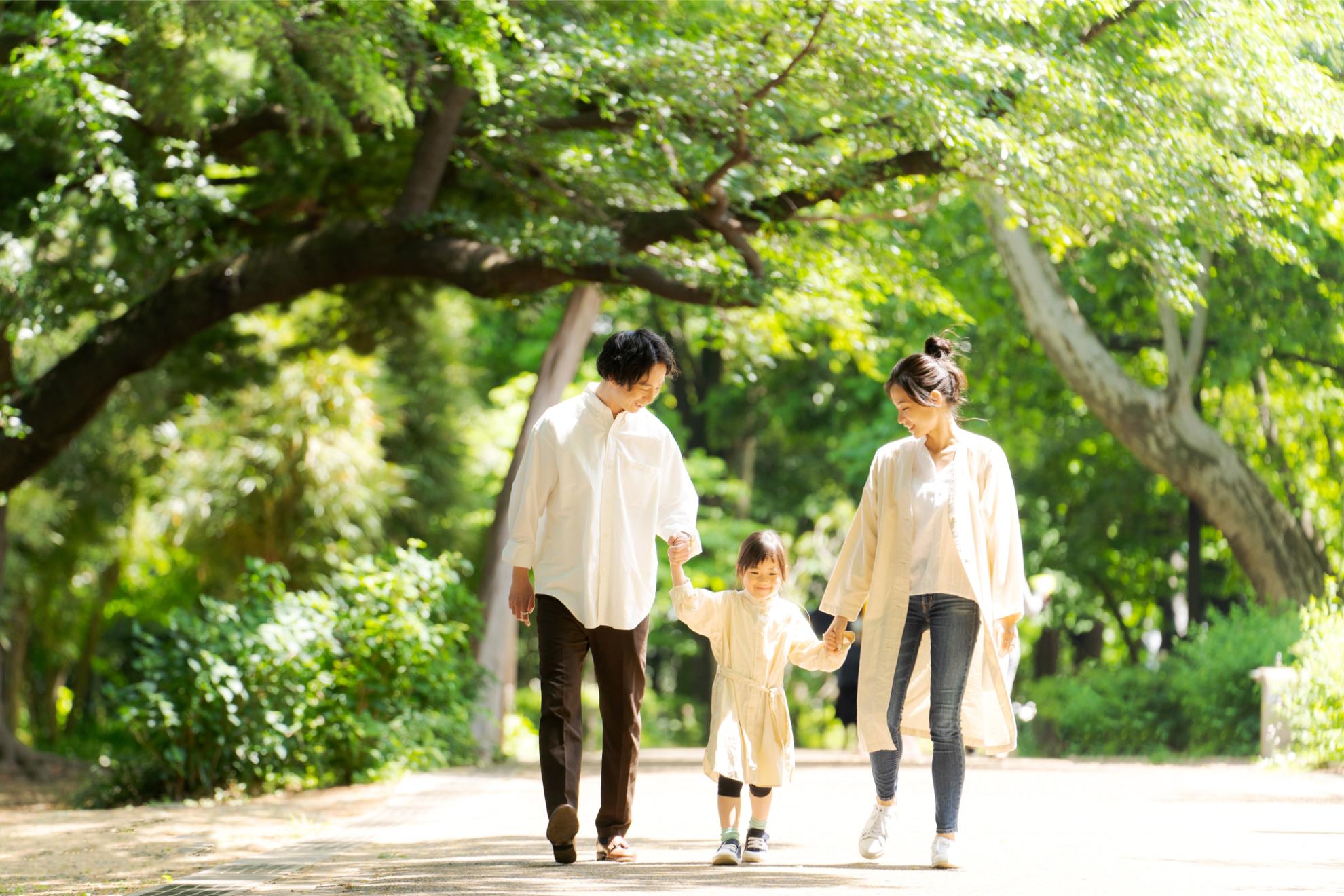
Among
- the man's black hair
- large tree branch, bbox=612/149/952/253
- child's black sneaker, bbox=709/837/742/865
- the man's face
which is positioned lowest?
child's black sneaker, bbox=709/837/742/865

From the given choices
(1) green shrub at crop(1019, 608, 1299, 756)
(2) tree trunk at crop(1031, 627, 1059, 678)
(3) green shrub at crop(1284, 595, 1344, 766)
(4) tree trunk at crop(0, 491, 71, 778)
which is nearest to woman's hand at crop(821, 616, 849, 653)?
(3) green shrub at crop(1284, 595, 1344, 766)

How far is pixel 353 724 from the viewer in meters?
9.94

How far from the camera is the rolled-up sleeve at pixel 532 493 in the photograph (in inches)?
228

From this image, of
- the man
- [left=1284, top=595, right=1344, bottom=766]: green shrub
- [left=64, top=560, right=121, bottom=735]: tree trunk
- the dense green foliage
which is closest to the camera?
the man

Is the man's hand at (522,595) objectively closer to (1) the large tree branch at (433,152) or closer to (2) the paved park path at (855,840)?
(2) the paved park path at (855,840)

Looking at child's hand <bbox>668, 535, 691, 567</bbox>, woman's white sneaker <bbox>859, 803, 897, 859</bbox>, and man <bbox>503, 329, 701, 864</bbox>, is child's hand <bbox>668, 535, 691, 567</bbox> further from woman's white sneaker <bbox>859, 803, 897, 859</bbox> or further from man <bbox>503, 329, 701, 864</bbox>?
woman's white sneaker <bbox>859, 803, 897, 859</bbox>

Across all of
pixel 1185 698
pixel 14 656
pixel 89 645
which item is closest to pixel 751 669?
pixel 1185 698

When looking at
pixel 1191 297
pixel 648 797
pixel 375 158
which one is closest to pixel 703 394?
pixel 375 158

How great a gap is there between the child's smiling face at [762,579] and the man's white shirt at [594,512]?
24 cm

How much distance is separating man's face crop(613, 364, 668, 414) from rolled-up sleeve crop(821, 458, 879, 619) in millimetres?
886

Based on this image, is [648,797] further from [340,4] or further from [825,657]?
[340,4]

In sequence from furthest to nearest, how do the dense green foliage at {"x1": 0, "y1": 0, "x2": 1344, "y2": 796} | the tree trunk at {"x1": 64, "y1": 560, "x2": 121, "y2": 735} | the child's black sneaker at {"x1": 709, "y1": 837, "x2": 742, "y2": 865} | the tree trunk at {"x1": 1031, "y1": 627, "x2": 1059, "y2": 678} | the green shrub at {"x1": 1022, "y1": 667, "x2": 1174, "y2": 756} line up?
1. the tree trunk at {"x1": 64, "y1": 560, "x2": 121, "y2": 735}
2. the tree trunk at {"x1": 1031, "y1": 627, "x2": 1059, "y2": 678}
3. the green shrub at {"x1": 1022, "y1": 667, "x2": 1174, "y2": 756}
4. the dense green foliage at {"x1": 0, "y1": 0, "x2": 1344, "y2": 796}
5. the child's black sneaker at {"x1": 709, "y1": 837, "x2": 742, "y2": 865}

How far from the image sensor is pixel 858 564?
5824mm

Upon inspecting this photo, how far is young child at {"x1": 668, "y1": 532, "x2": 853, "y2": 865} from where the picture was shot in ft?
18.9
